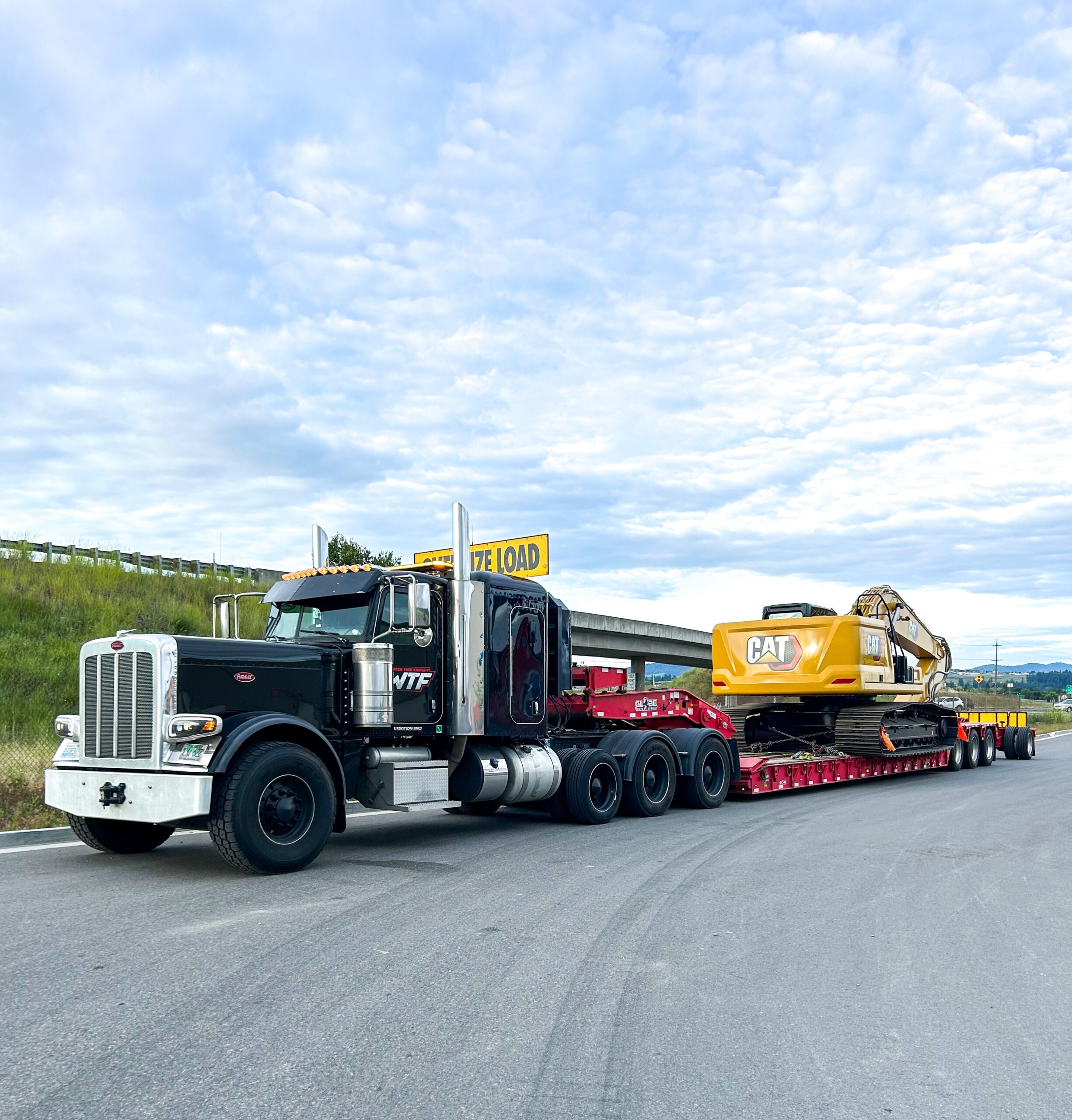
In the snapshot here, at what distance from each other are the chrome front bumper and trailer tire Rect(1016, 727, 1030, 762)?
25.4m

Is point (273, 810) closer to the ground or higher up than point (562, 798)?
higher up

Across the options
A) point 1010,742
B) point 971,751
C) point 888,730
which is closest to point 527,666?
point 888,730

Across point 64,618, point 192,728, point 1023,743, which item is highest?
point 64,618

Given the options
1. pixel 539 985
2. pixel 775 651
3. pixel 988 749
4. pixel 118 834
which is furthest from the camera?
pixel 988 749

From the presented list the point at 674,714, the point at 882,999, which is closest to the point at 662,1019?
the point at 882,999

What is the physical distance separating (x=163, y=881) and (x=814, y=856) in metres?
5.83

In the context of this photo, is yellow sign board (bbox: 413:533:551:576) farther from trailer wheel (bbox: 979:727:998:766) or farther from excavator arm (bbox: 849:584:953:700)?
trailer wheel (bbox: 979:727:998:766)

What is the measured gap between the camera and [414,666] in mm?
10445

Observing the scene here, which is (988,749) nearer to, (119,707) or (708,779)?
(708,779)

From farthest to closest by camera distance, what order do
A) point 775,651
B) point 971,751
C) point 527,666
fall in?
1. point 971,751
2. point 775,651
3. point 527,666

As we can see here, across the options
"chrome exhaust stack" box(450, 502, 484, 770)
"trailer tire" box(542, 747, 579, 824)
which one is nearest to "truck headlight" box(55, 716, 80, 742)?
"chrome exhaust stack" box(450, 502, 484, 770)

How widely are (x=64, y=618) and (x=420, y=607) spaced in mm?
17638

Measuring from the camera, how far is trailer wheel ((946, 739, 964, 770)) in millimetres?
22906

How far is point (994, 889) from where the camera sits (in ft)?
26.9
